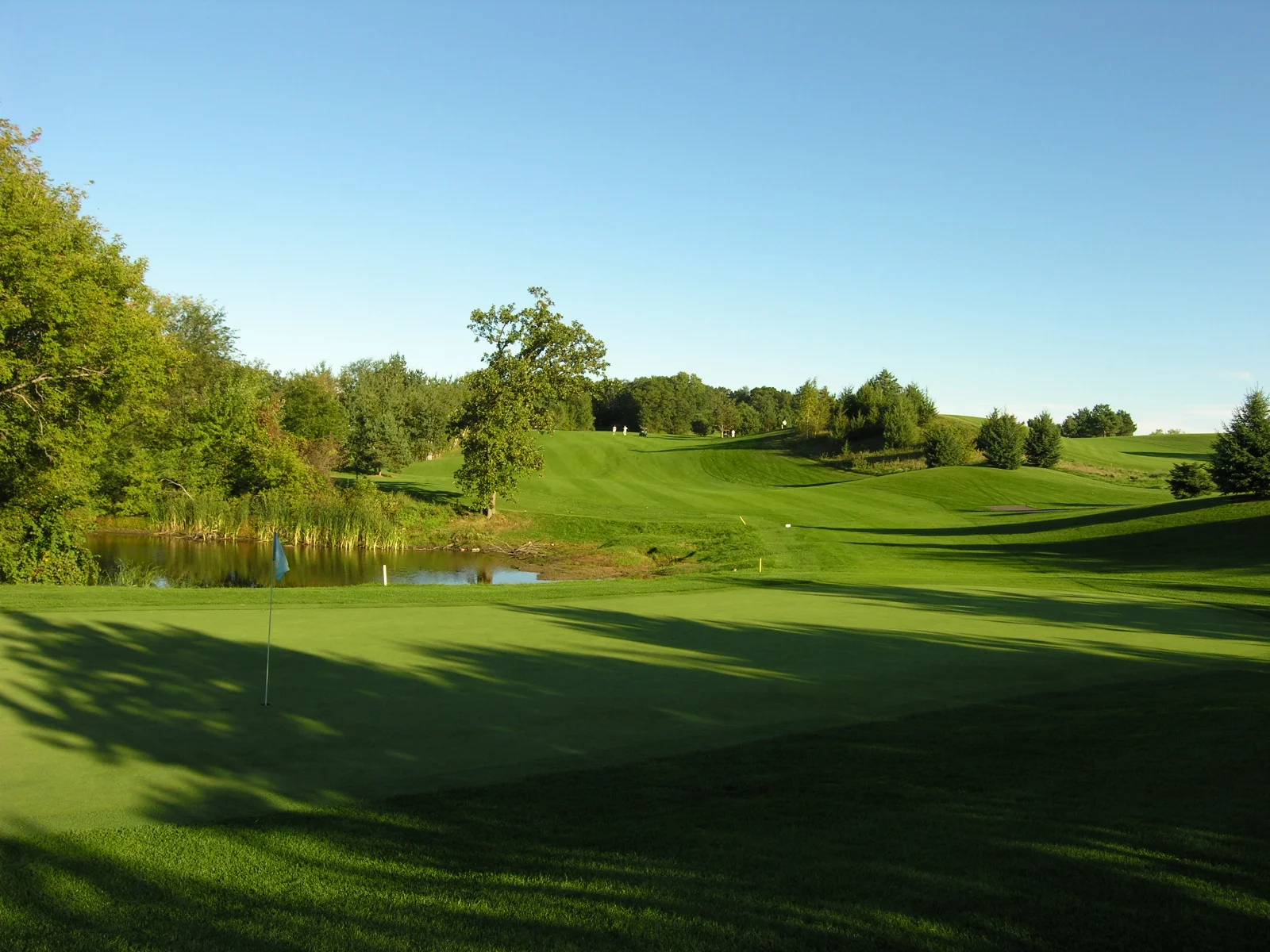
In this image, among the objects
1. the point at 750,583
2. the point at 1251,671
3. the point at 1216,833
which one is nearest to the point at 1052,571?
the point at 750,583

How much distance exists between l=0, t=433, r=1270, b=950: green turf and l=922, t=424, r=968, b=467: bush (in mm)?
50048

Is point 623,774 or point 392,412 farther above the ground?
point 392,412

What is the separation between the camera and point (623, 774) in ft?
24.6

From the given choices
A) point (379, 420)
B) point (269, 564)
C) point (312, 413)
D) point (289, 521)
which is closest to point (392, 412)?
point (379, 420)

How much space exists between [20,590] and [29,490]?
47.1 ft

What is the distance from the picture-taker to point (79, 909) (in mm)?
4973

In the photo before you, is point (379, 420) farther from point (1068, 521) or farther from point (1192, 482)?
point (1192, 482)

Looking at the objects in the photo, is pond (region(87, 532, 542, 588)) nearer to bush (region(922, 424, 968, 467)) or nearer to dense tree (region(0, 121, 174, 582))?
dense tree (region(0, 121, 174, 582))

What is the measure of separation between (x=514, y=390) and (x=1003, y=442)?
36.4 metres

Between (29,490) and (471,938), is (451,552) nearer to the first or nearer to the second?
(29,490)

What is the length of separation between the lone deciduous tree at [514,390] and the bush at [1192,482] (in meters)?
28.8

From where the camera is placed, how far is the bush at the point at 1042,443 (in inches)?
2630

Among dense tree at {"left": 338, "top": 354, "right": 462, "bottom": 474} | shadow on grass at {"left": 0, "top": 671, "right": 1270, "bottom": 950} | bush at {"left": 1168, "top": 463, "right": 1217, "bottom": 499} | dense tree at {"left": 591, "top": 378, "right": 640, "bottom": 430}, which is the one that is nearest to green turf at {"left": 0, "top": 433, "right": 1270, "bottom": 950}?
shadow on grass at {"left": 0, "top": 671, "right": 1270, "bottom": 950}

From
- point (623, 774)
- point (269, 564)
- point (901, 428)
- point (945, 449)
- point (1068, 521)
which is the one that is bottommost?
point (269, 564)
